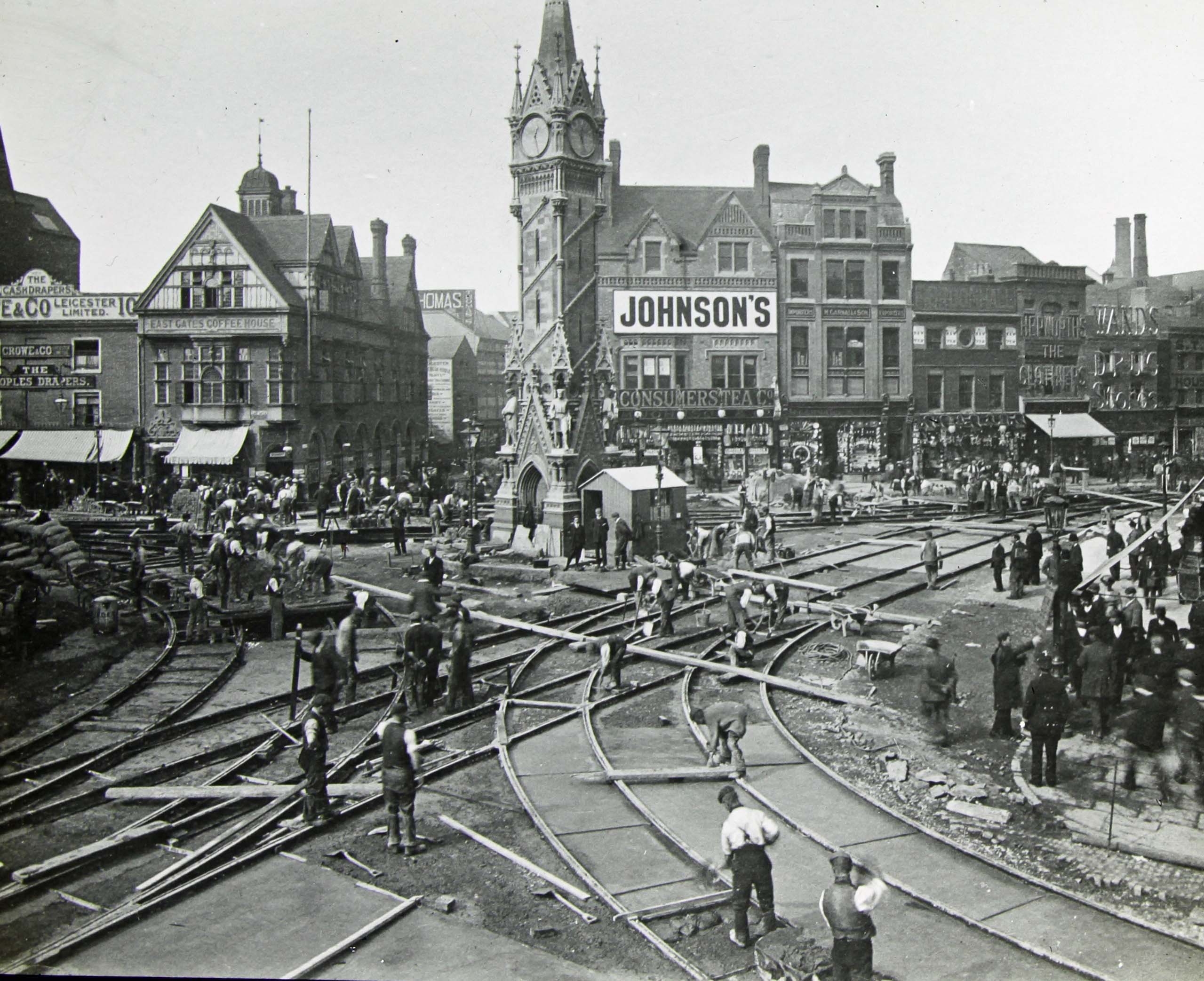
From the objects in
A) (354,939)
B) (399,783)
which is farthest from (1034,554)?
(354,939)

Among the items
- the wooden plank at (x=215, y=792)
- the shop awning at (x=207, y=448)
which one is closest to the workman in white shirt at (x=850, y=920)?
the wooden plank at (x=215, y=792)

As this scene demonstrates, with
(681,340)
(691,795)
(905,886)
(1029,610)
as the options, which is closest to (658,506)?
(1029,610)

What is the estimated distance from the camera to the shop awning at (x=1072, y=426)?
174ft

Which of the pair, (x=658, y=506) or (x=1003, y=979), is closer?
(x=1003, y=979)

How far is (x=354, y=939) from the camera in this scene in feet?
26.6

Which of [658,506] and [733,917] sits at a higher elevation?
[658,506]

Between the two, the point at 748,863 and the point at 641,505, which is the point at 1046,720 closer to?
the point at 748,863

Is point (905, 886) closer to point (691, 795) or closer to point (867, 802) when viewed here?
point (867, 802)

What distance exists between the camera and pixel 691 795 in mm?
11539

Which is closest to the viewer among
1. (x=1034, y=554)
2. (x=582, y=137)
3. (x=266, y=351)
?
(x=1034, y=554)

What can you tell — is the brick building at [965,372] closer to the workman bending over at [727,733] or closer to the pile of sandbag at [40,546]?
the pile of sandbag at [40,546]

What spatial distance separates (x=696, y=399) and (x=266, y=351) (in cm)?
2086

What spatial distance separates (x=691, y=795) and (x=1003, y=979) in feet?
14.3

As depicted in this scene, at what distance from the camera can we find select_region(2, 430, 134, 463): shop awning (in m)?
20.6
